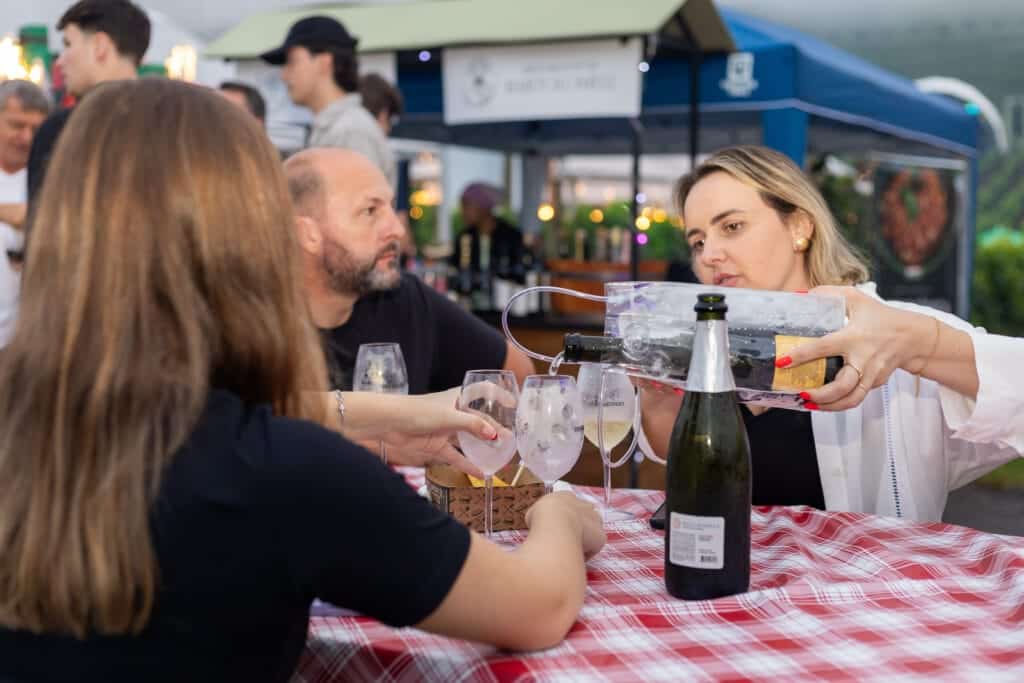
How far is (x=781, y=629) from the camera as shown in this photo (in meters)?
1.09

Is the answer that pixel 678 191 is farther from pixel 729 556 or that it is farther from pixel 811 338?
pixel 729 556

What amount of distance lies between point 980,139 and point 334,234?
7760 mm

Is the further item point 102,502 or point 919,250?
point 919,250

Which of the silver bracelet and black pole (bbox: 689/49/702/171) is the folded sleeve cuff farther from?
black pole (bbox: 689/49/702/171)

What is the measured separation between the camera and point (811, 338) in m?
1.29

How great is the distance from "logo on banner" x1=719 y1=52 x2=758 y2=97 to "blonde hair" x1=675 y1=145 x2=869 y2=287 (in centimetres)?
317

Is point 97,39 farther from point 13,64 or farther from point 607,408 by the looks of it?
point 607,408

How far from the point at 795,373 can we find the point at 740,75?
418 cm

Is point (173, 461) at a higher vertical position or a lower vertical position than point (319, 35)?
lower

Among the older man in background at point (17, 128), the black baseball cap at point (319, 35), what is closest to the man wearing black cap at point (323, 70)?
the black baseball cap at point (319, 35)

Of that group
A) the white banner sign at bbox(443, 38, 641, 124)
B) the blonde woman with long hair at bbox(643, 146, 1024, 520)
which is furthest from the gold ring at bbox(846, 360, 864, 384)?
the white banner sign at bbox(443, 38, 641, 124)

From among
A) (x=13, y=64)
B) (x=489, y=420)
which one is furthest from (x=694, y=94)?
(x=489, y=420)

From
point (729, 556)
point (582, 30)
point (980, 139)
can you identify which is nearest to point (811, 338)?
point (729, 556)

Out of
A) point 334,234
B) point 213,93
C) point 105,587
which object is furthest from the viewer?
point 334,234
